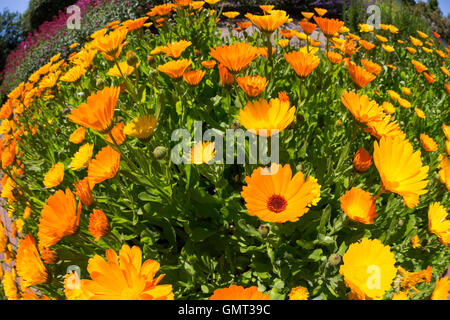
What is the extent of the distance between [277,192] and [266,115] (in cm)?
31

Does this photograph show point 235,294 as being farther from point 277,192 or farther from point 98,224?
point 98,224

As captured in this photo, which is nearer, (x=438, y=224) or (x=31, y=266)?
(x=31, y=266)

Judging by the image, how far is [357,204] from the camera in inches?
41.3

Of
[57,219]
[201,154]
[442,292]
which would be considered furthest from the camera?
[201,154]

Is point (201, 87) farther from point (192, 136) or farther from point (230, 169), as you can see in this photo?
point (230, 169)

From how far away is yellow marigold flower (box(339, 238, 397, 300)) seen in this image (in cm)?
88

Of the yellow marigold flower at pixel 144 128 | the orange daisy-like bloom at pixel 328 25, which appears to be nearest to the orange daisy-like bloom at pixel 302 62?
the orange daisy-like bloom at pixel 328 25

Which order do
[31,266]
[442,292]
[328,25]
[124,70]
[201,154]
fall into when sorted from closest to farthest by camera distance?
[442,292]
[31,266]
[201,154]
[328,25]
[124,70]

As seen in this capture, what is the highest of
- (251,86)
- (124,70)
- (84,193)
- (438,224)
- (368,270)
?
(124,70)

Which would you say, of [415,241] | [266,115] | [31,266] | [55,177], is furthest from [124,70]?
[415,241]

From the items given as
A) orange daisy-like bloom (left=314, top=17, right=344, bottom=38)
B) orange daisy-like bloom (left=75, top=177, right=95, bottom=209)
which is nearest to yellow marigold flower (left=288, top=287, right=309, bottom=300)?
orange daisy-like bloom (left=75, top=177, right=95, bottom=209)

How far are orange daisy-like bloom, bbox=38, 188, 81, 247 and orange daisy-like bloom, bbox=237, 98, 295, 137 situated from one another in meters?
0.69

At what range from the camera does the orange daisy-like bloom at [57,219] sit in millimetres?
1009

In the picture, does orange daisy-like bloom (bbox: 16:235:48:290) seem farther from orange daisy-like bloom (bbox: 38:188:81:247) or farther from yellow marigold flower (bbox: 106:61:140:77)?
yellow marigold flower (bbox: 106:61:140:77)
